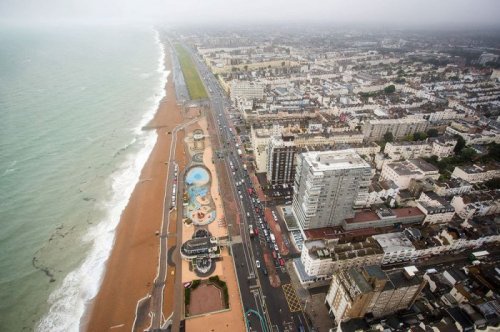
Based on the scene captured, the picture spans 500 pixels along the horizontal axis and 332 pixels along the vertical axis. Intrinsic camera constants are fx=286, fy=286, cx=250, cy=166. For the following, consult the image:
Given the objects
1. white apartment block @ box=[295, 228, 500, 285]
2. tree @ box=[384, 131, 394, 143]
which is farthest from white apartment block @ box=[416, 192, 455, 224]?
tree @ box=[384, 131, 394, 143]

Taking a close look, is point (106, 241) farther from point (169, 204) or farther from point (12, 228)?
point (12, 228)

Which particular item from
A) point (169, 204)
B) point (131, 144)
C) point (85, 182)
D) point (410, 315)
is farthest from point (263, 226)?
point (131, 144)

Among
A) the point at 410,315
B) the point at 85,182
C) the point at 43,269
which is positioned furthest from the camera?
the point at 85,182

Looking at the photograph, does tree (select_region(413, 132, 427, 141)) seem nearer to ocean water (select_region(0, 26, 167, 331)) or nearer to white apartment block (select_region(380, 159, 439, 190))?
white apartment block (select_region(380, 159, 439, 190))

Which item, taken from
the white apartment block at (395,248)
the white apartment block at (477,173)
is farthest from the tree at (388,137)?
the white apartment block at (395,248)

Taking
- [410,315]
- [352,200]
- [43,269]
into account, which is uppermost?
Result: [352,200]
